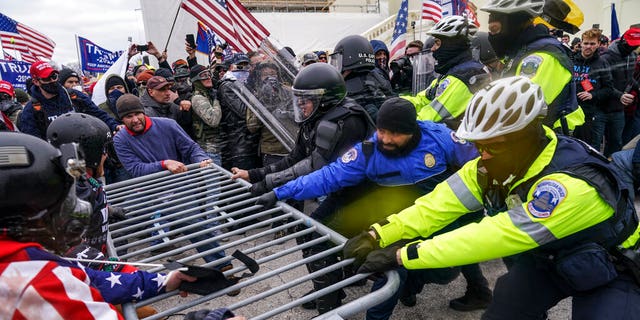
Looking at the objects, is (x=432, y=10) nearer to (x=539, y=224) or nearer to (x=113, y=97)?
(x=113, y=97)

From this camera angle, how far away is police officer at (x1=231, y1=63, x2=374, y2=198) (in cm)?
298

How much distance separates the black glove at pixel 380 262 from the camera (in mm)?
1797

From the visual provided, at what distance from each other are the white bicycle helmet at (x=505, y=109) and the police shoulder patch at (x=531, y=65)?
1.23 metres

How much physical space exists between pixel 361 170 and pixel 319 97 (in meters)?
0.75

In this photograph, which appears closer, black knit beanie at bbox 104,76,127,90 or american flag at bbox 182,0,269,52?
black knit beanie at bbox 104,76,127,90

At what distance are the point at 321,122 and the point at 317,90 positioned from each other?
0.90 ft

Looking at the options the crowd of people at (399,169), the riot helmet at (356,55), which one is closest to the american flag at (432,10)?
the crowd of people at (399,169)

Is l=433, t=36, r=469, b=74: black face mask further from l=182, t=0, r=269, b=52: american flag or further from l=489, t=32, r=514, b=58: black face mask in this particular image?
l=182, t=0, r=269, b=52: american flag

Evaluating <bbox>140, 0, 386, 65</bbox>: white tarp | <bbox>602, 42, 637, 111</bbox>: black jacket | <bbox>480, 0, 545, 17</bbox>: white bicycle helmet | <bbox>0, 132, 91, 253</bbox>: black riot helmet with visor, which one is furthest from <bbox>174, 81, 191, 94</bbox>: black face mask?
<bbox>140, 0, 386, 65</bbox>: white tarp

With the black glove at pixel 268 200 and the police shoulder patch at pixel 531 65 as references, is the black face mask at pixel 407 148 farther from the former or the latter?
the police shoulder patch at pixel 531 65

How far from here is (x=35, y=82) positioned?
484 centimetres

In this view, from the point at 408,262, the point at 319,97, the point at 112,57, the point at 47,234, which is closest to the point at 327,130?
the point at 319,97

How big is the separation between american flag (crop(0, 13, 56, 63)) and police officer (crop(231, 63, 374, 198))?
10.5m

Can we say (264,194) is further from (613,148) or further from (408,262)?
(613,148)
